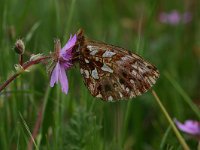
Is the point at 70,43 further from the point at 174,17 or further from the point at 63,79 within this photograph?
the point at 174,17

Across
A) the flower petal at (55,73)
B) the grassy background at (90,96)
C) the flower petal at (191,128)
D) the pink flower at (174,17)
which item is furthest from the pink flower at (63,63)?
the pink flower at (174,17)

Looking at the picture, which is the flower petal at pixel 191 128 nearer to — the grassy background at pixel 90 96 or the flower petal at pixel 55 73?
the grassy background at pixel 90 96

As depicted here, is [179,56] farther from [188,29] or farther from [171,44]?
[188,29]

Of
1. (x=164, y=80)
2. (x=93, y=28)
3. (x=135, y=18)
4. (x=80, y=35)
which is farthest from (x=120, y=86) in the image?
(x=135, y=18)

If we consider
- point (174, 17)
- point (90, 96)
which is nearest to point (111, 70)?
point (90, 96)

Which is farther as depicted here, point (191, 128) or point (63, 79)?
point (191, 128)

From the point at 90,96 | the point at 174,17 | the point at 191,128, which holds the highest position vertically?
the point at 174,17
